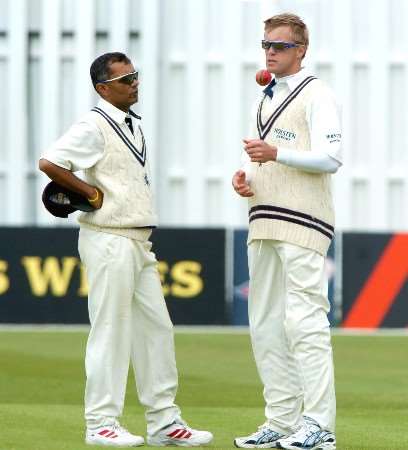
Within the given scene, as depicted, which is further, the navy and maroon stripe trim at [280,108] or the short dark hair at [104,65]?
the short dark hair at [104,65]

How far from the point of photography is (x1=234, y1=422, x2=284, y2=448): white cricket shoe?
20.5 ft

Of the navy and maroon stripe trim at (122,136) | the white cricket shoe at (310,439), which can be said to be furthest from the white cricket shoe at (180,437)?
the navy and maroon stripe trim at (122,136)

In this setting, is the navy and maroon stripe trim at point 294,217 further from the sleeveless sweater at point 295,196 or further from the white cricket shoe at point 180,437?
the white cricket shoe at point 180,437

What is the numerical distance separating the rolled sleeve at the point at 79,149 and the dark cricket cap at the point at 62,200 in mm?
107

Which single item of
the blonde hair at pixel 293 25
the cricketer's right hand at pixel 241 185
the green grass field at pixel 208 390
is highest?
the blonde hair at pixel 293 25

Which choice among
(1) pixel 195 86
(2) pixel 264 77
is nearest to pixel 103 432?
(2) pixel 264 77

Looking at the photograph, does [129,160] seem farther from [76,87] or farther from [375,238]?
[76,87]

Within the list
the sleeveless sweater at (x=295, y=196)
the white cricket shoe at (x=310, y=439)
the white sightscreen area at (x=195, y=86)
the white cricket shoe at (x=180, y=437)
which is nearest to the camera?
the white cricket shoe at (x=310, y=439)

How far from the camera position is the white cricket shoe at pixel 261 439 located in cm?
625

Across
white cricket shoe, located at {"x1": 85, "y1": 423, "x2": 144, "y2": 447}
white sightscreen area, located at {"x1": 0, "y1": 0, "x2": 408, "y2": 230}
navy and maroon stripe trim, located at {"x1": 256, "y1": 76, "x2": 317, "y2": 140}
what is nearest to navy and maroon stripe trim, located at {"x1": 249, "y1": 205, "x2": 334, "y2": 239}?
navy and maroon stripe trim, located at {"x1": 256, "y1": 76, "x2": 317, "y2": 140}

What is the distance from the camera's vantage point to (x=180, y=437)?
20.9 ft

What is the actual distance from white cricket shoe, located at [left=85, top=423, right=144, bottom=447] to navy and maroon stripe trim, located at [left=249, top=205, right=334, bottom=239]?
1.00m

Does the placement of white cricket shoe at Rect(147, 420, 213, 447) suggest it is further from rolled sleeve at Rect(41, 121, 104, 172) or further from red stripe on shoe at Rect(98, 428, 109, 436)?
rolled sleeve at Rect(41, 121, 104, 172)

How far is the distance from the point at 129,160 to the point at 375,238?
7.94 metres
